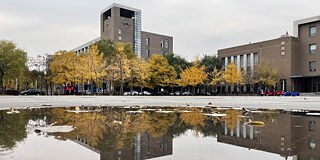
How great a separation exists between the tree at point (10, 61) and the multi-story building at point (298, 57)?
46027 mm

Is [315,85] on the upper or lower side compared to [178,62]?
lower

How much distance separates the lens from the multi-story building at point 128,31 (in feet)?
270

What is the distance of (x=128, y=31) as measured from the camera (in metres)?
85.8

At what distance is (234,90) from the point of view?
219 feet

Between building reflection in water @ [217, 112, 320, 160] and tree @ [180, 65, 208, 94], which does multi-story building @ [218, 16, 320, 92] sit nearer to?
tree @ [180, 65, 208, 94]

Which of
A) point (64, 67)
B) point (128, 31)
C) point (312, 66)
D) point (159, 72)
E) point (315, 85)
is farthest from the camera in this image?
point (128, 31)

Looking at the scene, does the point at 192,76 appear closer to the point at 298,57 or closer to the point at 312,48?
the point at 298,57

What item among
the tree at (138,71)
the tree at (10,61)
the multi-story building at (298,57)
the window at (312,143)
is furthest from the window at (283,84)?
the window at (312,143)

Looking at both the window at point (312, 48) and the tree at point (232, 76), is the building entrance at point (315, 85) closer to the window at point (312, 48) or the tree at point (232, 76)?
the window at point (312, 48)

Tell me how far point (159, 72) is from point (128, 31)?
3537 centimetres

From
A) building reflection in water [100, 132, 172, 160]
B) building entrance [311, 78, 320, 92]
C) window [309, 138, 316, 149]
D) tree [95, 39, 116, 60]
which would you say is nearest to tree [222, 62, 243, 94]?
building entrance [311, 78, 320, 92]

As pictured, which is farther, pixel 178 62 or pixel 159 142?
pixel 178 62

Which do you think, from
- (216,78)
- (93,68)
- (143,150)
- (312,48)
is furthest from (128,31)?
(143,150)

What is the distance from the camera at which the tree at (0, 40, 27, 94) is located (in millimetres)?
47934
